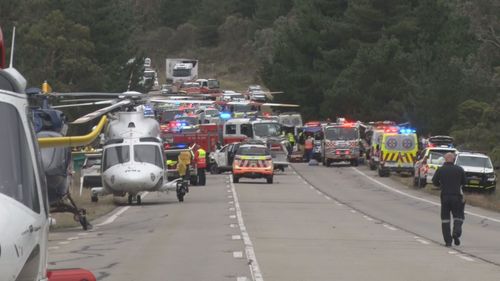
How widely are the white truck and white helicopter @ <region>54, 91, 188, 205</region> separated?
85896 millimetres

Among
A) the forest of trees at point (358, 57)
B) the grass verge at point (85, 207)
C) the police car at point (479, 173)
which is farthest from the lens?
the forest of trees at point (358, 57)

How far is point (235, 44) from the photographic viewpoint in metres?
153

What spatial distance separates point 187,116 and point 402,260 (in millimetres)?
61612

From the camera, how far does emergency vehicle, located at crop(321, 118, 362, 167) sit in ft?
219

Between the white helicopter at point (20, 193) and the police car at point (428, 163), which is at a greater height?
the white helicopter at point (20, 193)

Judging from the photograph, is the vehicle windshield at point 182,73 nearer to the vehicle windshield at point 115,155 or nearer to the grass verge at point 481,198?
the grass verge at point 481,198

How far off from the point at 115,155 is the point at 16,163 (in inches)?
1100

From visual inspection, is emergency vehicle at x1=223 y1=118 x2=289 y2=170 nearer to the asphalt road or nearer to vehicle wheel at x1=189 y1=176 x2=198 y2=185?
vehicle wheel at x1=189 y1=176 x2=198 y2=185

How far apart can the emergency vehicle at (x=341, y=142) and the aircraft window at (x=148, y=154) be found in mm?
31820

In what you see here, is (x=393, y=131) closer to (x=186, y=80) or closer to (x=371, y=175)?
(x=371, y=175)

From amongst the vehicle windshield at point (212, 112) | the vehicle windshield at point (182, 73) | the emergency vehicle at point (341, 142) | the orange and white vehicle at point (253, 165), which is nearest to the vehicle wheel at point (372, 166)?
the emergency vehicle at point (341, 142)

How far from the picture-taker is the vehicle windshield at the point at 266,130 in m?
67.6

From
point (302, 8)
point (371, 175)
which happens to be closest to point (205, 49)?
point (302, 8)

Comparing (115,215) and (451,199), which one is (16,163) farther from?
(115,215)
